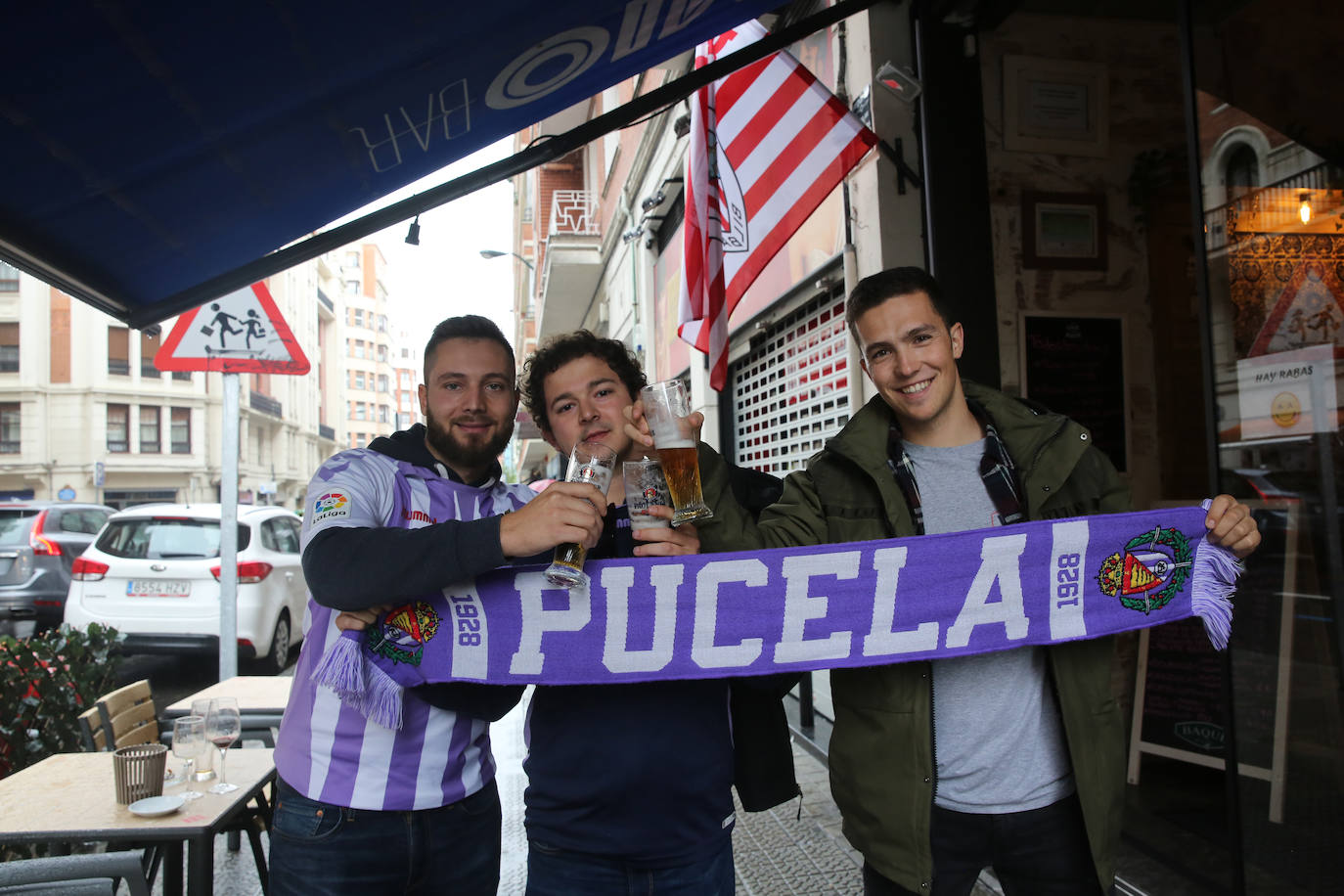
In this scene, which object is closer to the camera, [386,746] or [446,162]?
[386,746]

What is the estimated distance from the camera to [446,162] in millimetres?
2963

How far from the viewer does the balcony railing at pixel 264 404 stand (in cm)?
4828

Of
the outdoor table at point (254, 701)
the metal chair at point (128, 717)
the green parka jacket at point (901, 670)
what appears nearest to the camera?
the green parka jacket at point (901, 670)

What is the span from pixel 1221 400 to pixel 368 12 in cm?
311

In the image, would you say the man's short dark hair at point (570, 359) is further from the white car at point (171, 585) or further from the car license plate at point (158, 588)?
the car license plate at point (158, 588)

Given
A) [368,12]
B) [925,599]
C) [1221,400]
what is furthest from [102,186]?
[1221,400]

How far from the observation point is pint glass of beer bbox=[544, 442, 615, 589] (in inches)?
68.5

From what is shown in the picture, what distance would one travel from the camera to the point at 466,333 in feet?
7.57

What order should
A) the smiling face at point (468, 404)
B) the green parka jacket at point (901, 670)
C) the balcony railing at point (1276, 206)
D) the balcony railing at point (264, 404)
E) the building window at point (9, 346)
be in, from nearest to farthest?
the green parka jacket at point (901, 670) < the smiling face at point (468, 404) < the balcony railing at point (1276, 206) < the building window at point (9, 346) < the balcony railing at point (264, 404)

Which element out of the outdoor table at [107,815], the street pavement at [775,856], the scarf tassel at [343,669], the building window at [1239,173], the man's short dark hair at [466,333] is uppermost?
the building window at [1239,173]

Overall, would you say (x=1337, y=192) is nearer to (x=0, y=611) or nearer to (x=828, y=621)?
(x=828, y=621)

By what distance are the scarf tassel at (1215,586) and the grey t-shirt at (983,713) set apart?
43 centimetres

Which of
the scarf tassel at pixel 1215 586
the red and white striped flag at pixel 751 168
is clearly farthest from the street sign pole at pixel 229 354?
the scarf tassel at pixel 1215 586

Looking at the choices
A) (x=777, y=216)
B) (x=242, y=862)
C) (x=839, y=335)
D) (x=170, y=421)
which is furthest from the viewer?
(x=170, y=421)
